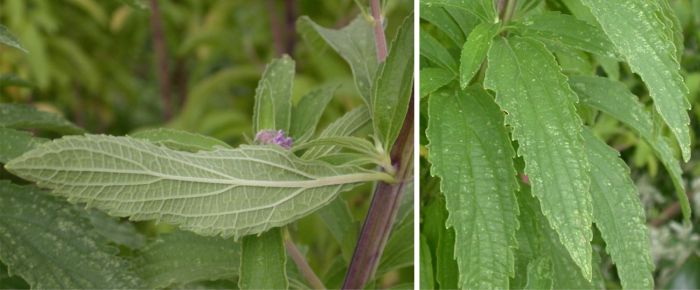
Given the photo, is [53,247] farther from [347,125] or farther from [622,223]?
[622,223]

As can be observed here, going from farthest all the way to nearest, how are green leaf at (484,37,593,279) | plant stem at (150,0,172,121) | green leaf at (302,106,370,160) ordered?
1. plant stem at (150,0,172,121)
2. green leaf at (302,106,370,160)
3. green leaf at (484,37,593,279)

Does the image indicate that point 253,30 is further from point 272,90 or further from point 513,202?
point 513,202

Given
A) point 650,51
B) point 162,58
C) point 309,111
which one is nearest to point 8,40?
point 309,111

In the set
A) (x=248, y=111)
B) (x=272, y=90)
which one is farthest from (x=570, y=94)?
(x=248, y=111)

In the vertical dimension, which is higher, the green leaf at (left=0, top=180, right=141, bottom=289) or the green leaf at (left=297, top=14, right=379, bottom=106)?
the green leaf at (left=297, top=14, right=379, bottom=106)

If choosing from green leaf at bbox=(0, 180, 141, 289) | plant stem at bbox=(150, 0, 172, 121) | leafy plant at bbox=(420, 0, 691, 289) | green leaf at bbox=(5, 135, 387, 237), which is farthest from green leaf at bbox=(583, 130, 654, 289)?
plant stem at bbox=(150, 0, 172, 121)

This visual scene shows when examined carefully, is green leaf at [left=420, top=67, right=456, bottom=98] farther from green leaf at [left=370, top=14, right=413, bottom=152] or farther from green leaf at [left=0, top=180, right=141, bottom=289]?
green leaf at [left=0, top=180, right=141, bottom=289]
